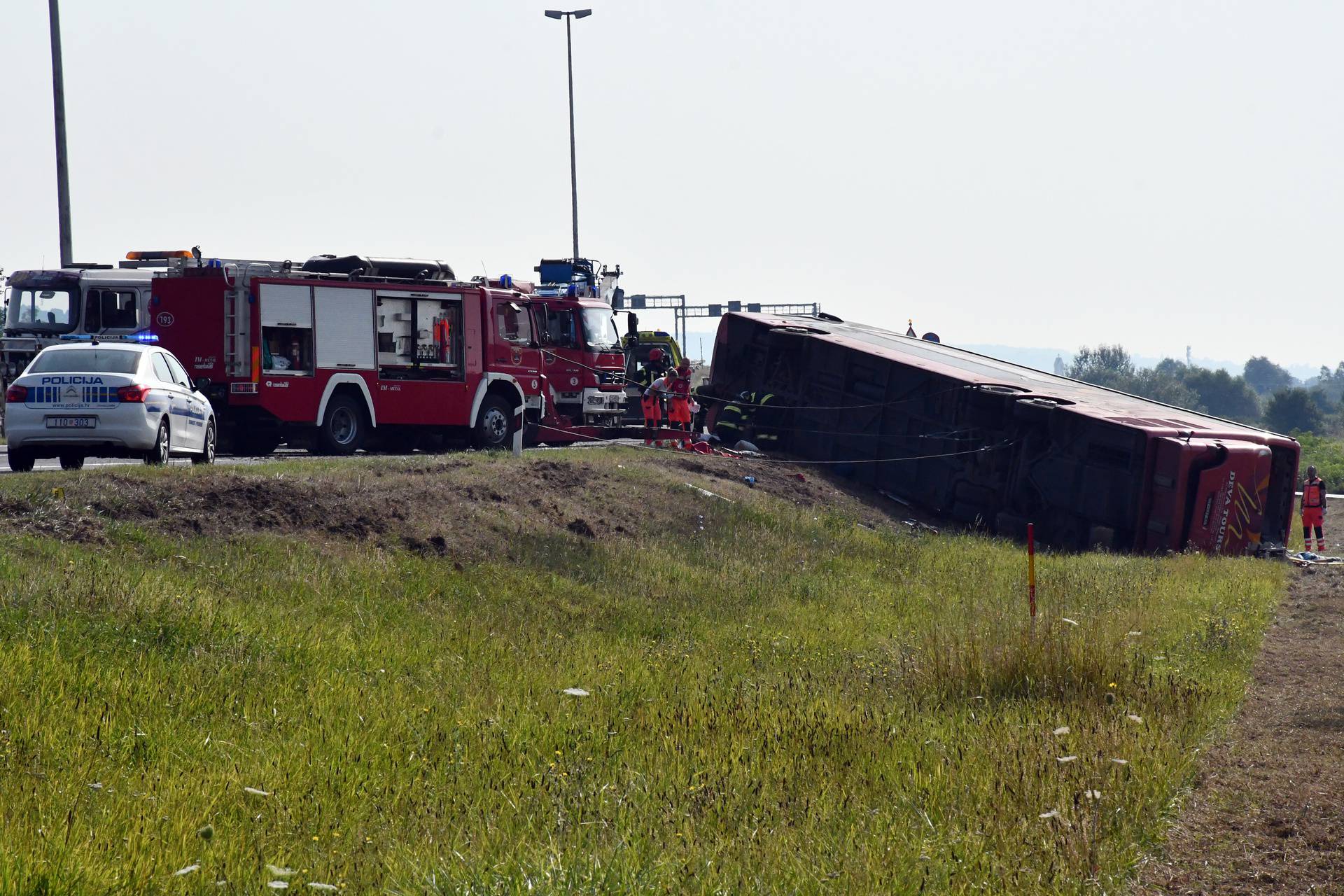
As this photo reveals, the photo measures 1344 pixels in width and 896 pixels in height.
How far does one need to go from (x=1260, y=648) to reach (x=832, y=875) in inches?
279

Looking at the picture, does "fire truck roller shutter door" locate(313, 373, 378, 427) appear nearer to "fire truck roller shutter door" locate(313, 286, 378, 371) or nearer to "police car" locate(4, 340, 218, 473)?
"fire truck roller shutter door" locate(313, 286, 378, 371)

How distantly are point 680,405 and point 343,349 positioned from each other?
6966 mm

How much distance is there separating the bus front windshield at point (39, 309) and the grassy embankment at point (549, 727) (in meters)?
13.3

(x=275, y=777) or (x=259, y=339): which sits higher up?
(x=259, y=339)

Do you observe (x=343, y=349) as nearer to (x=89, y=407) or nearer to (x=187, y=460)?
(x=187, y=460)

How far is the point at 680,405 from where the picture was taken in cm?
2444

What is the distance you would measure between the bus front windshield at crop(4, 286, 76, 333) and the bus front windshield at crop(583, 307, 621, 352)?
963 cm

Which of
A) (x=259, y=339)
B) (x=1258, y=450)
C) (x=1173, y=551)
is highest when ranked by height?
(x=259, y=339)

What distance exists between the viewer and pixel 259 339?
18.8 metres

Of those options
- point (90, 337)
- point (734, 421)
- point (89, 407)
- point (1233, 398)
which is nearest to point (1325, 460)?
point (734, 421)

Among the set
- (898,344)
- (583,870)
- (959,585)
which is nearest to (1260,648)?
(959,585)

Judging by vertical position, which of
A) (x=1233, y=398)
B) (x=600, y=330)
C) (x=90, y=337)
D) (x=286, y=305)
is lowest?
(x=1233, y=398)

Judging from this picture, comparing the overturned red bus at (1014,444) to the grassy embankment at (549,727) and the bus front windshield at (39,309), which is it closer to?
the grassy embankment at (549,727)

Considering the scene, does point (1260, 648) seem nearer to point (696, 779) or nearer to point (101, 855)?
point (696, 779)
